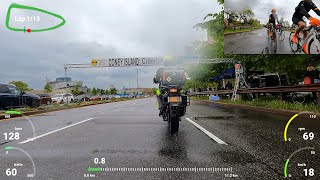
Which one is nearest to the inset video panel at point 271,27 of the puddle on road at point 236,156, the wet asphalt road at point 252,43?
the wet asphalt road at point 252,43

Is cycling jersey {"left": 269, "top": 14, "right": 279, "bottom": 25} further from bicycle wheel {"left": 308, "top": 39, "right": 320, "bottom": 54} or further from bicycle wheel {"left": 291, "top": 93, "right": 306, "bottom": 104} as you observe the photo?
bicycle wheel {"left": 291, "top": 93, "right": 306, "bottom": 104}

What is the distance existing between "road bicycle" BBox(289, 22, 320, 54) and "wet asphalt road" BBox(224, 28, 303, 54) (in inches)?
11.0

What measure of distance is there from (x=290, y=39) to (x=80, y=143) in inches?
585

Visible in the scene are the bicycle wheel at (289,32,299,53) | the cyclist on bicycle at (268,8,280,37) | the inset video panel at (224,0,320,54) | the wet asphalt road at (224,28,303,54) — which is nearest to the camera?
the inset video panel at (224,0,320,54)

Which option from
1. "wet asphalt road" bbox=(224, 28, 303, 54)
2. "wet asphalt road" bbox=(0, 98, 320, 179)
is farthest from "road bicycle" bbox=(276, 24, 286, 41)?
"wet asphalt road" bbox=(0, 98, 320, 179)

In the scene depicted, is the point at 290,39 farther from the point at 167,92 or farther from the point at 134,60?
the point at 134,60

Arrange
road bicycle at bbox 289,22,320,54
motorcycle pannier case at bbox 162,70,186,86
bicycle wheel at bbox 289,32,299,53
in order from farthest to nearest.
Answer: bicycle wheel at bbox 289,32,299,53
road bicycle at bbox 289,22,320,54
motorcycle pannier case at bbox 162,70,186,86

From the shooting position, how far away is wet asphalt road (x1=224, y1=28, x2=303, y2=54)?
17673 mm

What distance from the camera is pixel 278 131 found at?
741cm

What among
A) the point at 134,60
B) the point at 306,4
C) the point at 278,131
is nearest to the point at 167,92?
the point at 278,131

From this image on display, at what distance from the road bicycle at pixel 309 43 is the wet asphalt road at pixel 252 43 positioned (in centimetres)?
28

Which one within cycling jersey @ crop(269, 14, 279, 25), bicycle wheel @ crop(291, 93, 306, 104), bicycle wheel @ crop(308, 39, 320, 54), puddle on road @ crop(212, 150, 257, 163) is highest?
cycling jersey @ crop(269, 14, 279, 25)

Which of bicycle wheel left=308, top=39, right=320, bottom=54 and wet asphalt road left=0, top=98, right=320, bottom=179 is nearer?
wet asphalt road left=0, top=98, right=320, bottom=179

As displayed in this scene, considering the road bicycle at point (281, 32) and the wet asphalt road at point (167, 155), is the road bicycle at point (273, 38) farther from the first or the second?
the wet asphalt road at point (167, 155)
